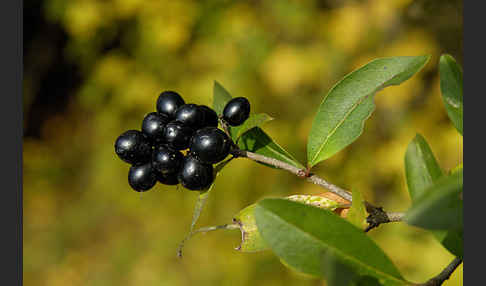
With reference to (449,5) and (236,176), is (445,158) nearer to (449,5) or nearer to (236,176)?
(449,5)

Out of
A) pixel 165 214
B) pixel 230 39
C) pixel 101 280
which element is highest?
pixel 230 39

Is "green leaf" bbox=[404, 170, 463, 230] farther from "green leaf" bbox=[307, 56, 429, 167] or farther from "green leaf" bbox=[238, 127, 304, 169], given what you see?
"green leaf" bbox=[238, 127, 304, 169]

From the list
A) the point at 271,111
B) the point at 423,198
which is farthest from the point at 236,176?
the point at 423,198

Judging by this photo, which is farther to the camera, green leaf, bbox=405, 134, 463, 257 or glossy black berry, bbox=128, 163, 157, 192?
glossy black berry, bbox=128, 163, 157, 192

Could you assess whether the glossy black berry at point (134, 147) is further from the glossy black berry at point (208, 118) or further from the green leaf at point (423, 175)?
the green leaf at point (423, 175)

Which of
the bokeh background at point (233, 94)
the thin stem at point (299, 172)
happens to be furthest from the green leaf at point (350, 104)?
the bokeh background at point (233, 94)

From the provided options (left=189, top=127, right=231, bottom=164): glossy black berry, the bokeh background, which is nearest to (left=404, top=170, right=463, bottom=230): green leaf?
(left=189, top=127, right=231, bottom=164): glossy black berry

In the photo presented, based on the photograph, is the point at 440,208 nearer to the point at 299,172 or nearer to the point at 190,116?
the point at 299,172
